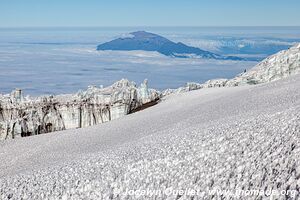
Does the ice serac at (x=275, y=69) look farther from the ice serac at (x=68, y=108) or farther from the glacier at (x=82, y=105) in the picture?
the ice serac at (x=68, y=108)

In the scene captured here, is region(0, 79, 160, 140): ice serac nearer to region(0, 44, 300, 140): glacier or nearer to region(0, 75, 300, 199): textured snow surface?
region(0, 44, 300, 140): glacier

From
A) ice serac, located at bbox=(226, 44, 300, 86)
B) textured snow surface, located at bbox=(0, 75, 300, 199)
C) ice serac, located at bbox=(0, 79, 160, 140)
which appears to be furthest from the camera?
ice serac, located at bbox=(226, 44, 300, 86)

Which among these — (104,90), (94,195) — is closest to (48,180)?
(94,195)

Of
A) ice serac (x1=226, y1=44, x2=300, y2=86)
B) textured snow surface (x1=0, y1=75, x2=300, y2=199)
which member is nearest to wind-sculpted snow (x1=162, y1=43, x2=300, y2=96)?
ice serac (x1=226, y1=44, x2=300, y2=86)

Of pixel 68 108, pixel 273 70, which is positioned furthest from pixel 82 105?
pixel 273 70

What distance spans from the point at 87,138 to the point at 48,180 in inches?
444

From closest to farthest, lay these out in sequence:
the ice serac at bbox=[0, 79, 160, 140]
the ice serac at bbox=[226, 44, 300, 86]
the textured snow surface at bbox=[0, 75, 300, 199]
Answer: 1. the textured snow surface at bbox=[0, 75, 300, 199]
2. the ice serac at bbox=[0, 79, 160, 140]
3. the ice serac at bbox=[226, 44, 300, 86]

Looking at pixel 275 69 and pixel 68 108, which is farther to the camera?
pixel 275 69

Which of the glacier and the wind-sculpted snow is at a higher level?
the wind-sculpted snow

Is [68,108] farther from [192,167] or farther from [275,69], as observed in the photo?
[192,167]

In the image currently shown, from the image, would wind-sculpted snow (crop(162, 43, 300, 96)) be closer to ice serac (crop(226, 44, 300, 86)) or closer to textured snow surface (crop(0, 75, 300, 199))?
ice serac (crop(226, 44, 300, 86))

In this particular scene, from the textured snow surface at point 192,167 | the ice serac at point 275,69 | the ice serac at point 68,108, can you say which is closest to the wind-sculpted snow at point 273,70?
the ice serac at point 275,69

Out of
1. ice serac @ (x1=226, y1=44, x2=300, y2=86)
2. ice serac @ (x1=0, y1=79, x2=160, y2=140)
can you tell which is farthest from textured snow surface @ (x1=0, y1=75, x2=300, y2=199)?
ice serac @ (x1=226, y1=44, x2=300, y2=86)

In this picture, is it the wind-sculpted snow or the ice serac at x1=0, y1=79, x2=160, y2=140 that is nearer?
the ice serac at x1=0, y1=79, x2=160, y2=140
